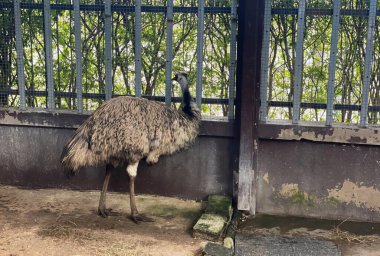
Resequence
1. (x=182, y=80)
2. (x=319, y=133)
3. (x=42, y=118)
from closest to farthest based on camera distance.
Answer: (x=319, y=133), (x=182, y=80), (x=42, y=118)

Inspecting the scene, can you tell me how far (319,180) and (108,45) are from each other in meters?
2.35

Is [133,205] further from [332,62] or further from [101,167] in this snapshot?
[332,62]

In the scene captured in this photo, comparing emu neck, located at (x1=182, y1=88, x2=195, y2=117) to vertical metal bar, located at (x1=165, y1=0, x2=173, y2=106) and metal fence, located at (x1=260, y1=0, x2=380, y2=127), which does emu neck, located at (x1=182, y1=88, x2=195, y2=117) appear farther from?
metal fence, located at (x1=260, y1=0, x2=380, y2=127)

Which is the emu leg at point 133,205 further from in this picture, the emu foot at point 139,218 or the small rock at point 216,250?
the small rock at point 216,250

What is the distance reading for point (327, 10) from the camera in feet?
15.4

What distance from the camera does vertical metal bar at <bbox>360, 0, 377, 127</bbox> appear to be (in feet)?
15.0

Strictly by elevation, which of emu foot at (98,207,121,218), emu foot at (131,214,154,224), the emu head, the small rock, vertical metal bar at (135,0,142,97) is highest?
vertical metal bar at (135,0,142,97)

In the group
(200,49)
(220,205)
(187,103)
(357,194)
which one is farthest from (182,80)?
(357,194)

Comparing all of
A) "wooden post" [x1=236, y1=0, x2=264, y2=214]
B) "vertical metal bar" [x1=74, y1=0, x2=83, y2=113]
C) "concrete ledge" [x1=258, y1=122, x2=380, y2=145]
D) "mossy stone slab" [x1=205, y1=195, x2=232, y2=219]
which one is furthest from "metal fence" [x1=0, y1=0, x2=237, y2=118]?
"mossy stone slab" [x1=205, y1=195, x2=232, y2=219]

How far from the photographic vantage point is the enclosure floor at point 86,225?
413 centimetres

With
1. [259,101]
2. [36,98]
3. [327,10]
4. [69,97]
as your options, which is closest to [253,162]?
[259,101]

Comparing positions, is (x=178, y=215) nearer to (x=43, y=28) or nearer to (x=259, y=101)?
(x=259, y=101)

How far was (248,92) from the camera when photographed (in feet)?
15.8

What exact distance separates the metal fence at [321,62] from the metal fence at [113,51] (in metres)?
0.37
